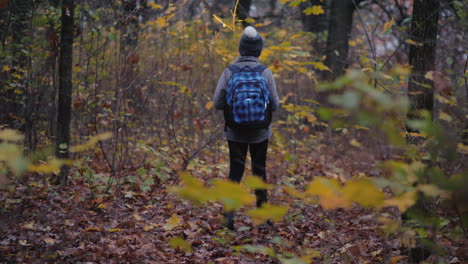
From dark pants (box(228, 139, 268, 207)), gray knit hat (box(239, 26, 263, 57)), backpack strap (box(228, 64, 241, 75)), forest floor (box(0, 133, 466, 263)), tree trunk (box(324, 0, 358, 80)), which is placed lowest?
forest floor (box(0, 133, 466, 263))

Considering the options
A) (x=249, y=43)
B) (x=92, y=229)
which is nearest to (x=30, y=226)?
(x=92, y=229)

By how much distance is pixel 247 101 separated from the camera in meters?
3.76

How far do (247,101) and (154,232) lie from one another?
1559 millimetres

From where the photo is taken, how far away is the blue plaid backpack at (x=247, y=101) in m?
3.77

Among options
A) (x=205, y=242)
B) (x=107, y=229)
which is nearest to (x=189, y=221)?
(x=205, y=242)

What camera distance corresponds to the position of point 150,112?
7629mm

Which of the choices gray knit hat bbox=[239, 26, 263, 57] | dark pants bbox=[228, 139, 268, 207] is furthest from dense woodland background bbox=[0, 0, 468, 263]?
gray knit hat bbox=[239, 26, 263, 57]

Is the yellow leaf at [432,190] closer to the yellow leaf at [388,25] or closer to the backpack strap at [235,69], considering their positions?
the backpack strap at [235,69]

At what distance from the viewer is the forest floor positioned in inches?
123

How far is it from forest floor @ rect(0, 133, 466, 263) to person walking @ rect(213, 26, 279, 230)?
408 millimetres

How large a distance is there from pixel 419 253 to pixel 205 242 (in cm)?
186

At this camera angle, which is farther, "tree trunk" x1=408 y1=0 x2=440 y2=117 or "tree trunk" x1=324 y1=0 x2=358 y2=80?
"tree trunk" x1=324 y1=0 x2=358 y2=80

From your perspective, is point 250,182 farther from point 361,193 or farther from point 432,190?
point 432,190

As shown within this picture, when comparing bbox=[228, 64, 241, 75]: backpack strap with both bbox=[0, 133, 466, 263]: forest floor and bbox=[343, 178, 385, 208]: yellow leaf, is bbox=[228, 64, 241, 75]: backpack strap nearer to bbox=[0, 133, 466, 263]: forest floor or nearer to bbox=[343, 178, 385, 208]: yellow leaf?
bbox=[0, 133, 466, 263]: forest floor
